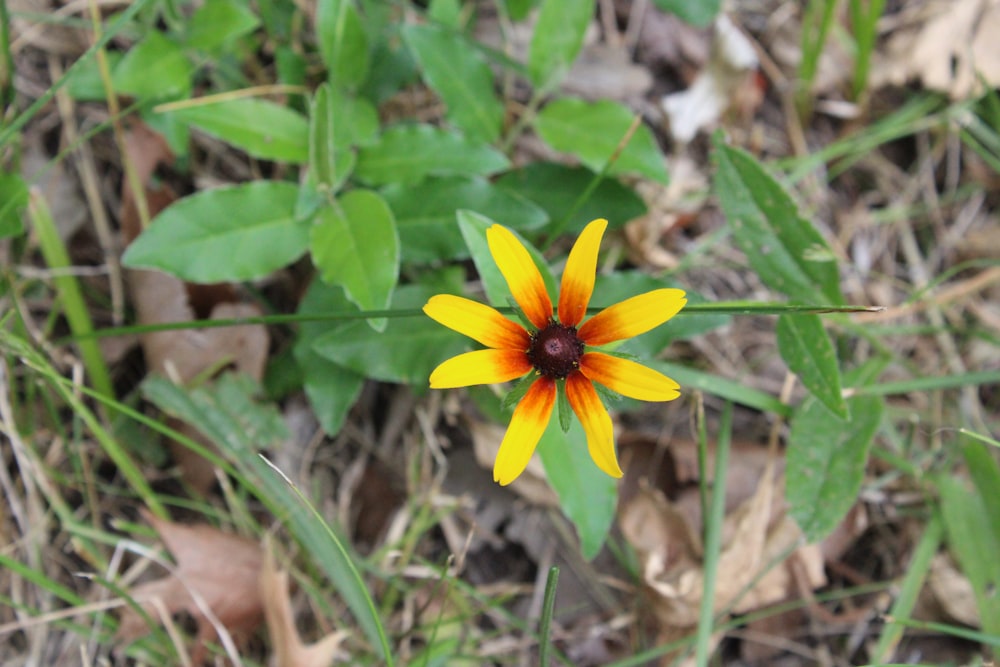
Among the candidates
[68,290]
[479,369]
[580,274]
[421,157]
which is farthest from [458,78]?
[68,290]

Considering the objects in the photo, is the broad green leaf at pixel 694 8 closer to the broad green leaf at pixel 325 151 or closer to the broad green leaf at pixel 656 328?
the broad green leaf at pixel 656 328

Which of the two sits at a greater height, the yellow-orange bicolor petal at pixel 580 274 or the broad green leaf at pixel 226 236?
the yellow-orange bicolor petal at pixel 580 274

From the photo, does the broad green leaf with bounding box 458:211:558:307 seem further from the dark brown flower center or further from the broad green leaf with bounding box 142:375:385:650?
the broad green leaf with bounding box 142:375:385:650

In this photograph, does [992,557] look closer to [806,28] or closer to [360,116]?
[806,28]

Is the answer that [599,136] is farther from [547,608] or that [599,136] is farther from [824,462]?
[547,608]

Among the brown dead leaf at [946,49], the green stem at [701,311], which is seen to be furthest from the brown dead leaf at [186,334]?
the brown dead leaf at [946,49]

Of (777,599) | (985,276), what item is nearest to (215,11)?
(777,599)
